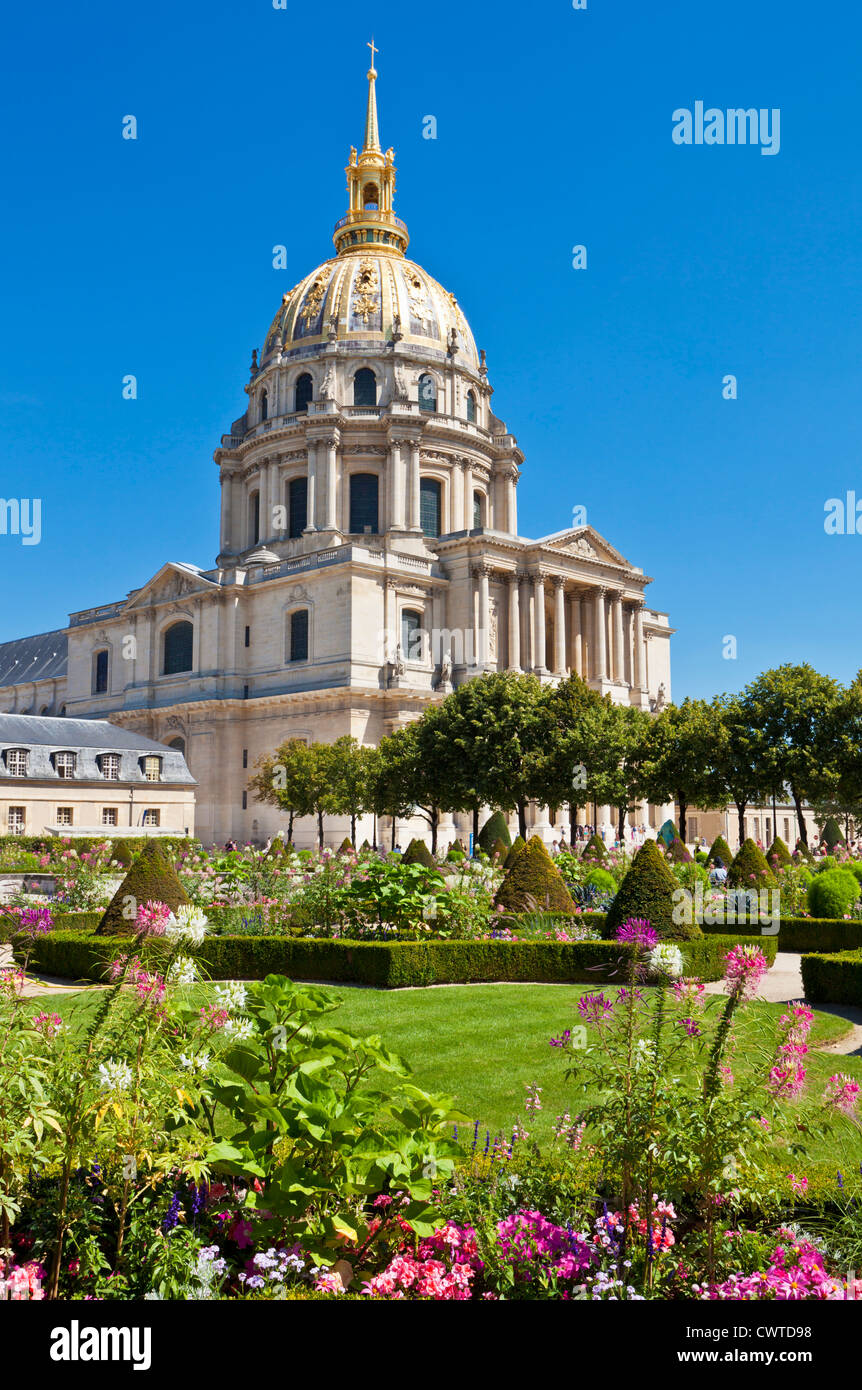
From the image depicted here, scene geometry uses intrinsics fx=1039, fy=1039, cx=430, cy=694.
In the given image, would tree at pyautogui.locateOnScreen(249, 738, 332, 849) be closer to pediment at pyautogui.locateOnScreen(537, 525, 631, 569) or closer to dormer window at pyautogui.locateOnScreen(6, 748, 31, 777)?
dormer window at pyautogui.locateOnScreen(6, 748, 31, 777)

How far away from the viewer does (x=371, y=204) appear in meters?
79.9

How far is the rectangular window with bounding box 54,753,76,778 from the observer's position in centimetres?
4197

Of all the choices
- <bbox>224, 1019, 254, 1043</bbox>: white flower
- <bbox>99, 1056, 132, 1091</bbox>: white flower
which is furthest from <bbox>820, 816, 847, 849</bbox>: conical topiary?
<bbox>99, 1056, 132, 1091</bbox>: white flower

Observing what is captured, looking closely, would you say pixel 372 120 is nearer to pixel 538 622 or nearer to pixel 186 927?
pixel 538 622

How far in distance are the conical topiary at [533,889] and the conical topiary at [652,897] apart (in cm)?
230

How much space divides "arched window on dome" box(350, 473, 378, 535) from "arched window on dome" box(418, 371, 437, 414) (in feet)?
20.6

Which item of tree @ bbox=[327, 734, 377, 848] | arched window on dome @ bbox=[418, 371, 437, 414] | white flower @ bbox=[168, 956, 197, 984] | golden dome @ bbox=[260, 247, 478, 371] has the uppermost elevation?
golden dome @ bbox=[260, 247, 478, 371]

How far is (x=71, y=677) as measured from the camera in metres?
74.5

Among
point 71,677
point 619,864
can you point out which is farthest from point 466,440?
point 619,864

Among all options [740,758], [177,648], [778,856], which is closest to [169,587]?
[177,648]
